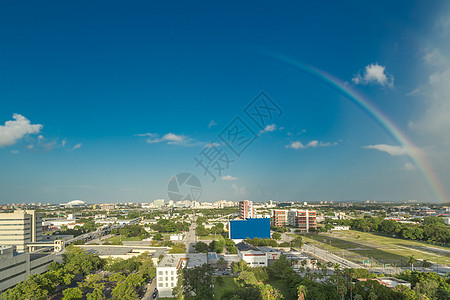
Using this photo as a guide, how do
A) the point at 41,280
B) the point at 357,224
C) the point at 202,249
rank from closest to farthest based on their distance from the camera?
the point at 41,280 → the point at 202,249 → the point at 357,224

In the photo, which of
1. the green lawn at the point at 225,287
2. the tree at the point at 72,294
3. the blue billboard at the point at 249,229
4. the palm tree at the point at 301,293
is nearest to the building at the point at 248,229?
the blue billboard at the point at 249,229

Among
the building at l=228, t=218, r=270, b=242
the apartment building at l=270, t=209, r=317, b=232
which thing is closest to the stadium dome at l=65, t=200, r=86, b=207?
the apartment building at l=270, t=209, r=317, b=232

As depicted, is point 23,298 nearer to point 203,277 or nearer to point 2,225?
point 203,277

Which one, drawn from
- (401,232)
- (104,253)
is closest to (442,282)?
(104,253)

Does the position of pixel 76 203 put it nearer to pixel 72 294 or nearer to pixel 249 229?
pixel 249 229

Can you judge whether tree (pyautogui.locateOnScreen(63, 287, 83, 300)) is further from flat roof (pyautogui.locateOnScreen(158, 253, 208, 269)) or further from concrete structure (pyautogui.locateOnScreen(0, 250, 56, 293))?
flat roof (pyautogui.locateOnScreen(158, 253, 208, 269))
